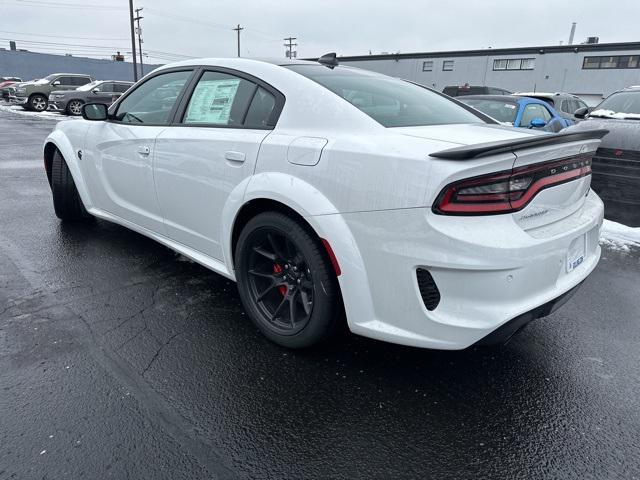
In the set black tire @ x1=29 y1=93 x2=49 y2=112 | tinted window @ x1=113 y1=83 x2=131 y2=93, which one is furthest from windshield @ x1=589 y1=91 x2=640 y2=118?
black tire @ x1=29 y1=93 x2=49 y2=112

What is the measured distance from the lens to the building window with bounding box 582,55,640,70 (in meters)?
29.3

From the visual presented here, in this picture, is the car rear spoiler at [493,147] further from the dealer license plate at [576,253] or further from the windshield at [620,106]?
the windshield at [620,106]

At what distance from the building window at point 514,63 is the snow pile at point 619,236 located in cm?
3226

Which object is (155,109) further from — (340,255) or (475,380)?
(475,380)

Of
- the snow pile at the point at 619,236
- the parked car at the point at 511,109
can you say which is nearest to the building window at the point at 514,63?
the parked car at the point at 511,109

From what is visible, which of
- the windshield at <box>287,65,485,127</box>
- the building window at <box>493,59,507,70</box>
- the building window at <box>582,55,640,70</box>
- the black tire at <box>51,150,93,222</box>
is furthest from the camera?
the building window at <box>493,59,507,70</box>

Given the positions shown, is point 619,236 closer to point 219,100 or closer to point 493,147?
point 493,147

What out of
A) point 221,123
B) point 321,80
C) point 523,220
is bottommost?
point 523,220

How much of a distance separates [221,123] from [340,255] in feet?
4.11

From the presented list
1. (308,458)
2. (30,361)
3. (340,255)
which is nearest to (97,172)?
(30,361)

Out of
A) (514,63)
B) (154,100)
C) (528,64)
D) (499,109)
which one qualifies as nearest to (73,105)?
(499,109)

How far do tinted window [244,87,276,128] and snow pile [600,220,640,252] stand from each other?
3.86 metres

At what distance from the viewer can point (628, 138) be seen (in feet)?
16.4

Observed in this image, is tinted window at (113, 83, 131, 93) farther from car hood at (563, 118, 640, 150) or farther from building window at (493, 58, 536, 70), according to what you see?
building window at (493, 58, 536, 70)
